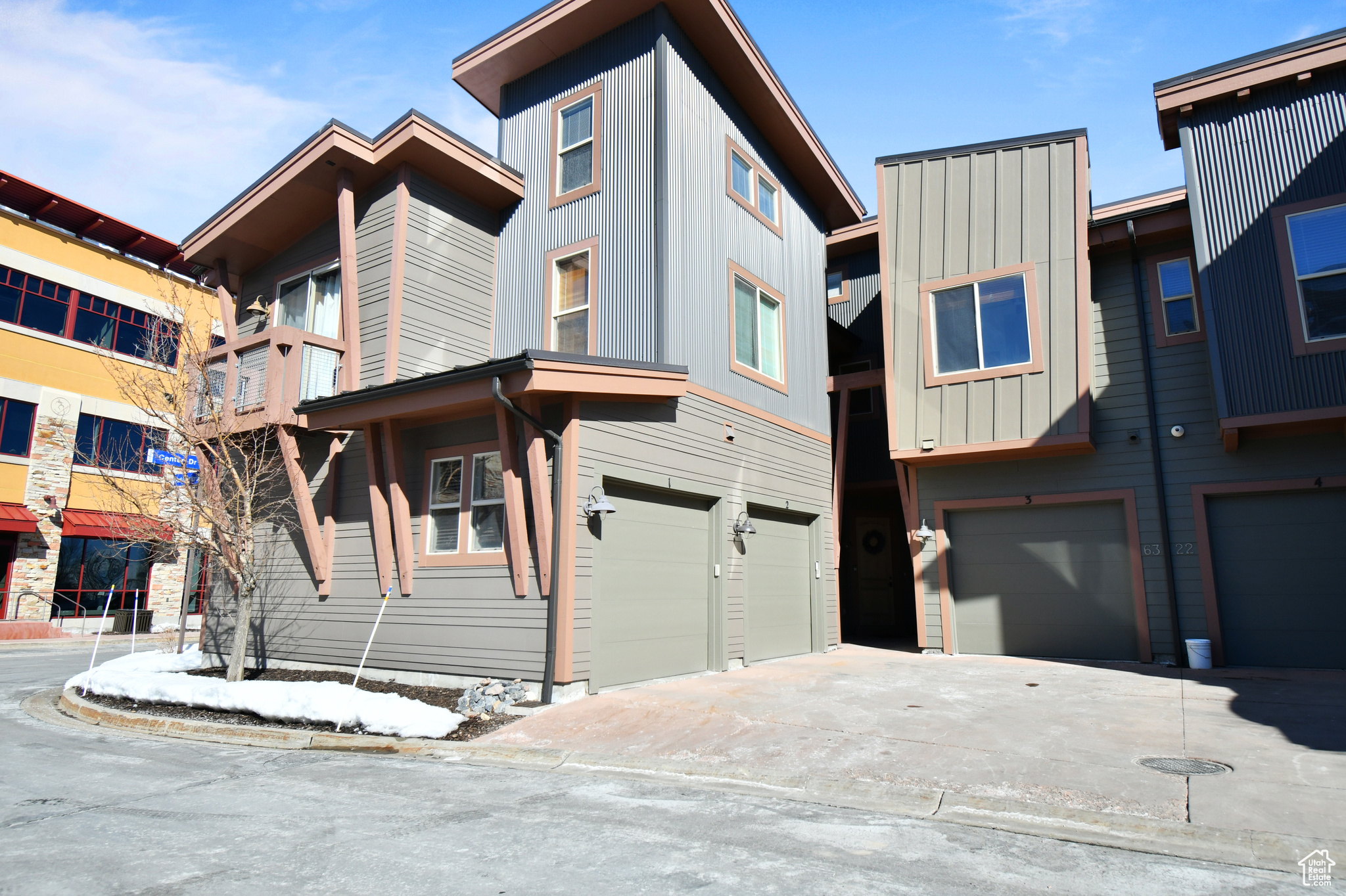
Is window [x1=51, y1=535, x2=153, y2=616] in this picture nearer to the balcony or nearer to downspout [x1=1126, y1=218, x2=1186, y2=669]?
the balcony

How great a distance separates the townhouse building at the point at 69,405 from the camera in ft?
66.6

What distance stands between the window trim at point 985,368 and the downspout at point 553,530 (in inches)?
270

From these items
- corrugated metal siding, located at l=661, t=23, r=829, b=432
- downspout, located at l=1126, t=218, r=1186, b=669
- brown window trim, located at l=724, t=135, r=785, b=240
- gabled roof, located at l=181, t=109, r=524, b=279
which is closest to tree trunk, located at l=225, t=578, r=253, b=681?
gabled roof, located at l=181, t=109, r=524, b=279

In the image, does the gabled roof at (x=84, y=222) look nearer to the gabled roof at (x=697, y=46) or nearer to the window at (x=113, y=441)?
the window at (x=113, y=441)

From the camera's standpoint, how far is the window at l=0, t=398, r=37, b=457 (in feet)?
66.4

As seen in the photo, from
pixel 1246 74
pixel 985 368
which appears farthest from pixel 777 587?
pixel 1246 74

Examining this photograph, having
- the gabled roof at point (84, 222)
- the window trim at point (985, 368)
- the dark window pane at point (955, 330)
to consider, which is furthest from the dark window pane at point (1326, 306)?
the gabled roof at point (84, 222)

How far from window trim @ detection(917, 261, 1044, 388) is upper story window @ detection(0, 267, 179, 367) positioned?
1780 cm

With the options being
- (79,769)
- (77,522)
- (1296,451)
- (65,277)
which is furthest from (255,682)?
(65,277)

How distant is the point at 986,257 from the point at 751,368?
13.8 ft

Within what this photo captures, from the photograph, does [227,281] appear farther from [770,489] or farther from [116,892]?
[116,892]

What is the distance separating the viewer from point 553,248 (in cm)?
1162

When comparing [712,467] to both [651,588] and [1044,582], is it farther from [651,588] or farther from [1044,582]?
[1044,582]

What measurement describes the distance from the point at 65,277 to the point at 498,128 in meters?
17.1
